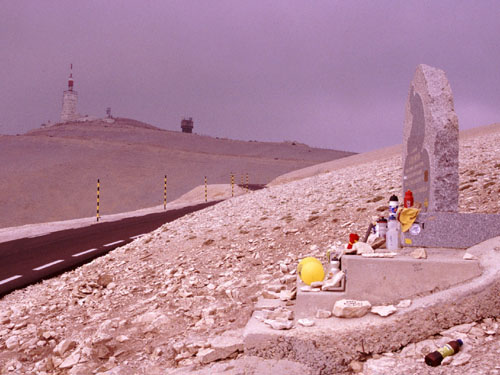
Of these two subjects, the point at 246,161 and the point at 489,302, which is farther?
the point at 246,161

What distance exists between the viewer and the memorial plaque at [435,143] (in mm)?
→ 5438

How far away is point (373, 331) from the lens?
4121 mm

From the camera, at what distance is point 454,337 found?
4.02 meters

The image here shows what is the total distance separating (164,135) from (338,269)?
7597 cm

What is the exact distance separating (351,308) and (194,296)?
271 centimetres

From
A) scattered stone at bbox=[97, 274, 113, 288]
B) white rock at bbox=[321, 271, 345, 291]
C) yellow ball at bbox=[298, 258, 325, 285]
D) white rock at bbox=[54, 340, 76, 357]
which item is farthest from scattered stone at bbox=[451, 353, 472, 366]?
scattered stone at bbox=[97, 274, 113, 288]

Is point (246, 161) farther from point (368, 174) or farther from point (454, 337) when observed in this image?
point (454, 337)

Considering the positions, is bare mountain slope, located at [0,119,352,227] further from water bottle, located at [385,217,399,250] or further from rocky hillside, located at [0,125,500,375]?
water bottle, located at [385,217,399,250]

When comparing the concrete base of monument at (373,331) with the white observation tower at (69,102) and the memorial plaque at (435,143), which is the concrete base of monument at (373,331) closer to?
the memorial plaque at (435,143)

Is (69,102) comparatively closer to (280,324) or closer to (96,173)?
(96,173)

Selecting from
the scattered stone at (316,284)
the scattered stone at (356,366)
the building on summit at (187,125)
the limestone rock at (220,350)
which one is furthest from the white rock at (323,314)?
the building on summit at (187,125)

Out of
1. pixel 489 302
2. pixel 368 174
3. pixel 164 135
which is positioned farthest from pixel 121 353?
pixel 164 135

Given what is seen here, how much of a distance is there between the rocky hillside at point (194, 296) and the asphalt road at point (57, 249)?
29.0 inches

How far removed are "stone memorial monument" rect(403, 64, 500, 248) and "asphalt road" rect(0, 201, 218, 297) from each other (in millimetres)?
6905
